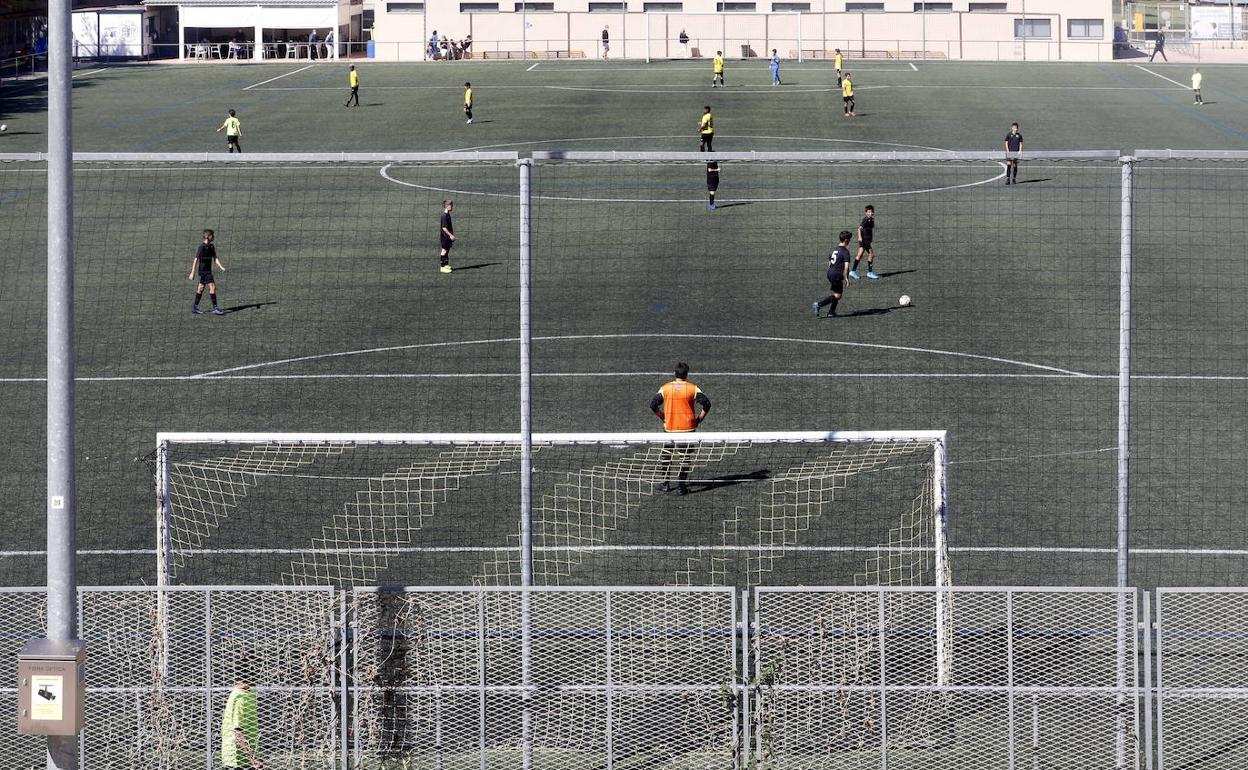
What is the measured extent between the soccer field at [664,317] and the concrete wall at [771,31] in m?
24.1

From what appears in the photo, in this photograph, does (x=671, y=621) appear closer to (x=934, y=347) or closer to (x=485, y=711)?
(x=485, y=711)

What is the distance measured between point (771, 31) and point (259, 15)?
29327 millimetres

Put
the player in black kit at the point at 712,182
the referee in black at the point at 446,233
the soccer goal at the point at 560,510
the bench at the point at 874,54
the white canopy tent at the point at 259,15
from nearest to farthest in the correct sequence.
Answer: the soccer goal at the point at 560,510 → the referee in black at the point at 446,233 → the player in black kit at the point at 712,182 → the bench at the point at 874,54 → the white canopy tent at the point at 259,15

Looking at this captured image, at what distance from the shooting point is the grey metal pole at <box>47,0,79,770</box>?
11.0m

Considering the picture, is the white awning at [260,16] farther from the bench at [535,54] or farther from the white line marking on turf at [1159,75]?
the white line marking on turf at [1159,75]

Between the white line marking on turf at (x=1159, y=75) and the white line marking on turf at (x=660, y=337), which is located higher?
the white line marking on turf at (x=1159, y=75)

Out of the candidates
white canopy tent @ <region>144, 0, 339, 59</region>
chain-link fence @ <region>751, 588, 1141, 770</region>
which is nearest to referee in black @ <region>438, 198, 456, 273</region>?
chain-link fence @ <region>751, 588, 1141, 770</region>

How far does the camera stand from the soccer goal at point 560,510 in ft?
64.6

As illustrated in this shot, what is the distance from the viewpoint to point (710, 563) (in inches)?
798

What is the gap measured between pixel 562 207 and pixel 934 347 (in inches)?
599

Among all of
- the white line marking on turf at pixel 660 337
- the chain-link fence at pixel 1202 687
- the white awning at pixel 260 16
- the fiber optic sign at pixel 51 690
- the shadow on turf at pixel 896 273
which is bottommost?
the chain-link fence at pixel 1202 687

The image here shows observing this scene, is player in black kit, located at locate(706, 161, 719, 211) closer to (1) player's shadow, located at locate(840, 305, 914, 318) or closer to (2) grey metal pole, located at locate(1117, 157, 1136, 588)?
(1) player's shadow, located at locate(840, 305, 914, 318)

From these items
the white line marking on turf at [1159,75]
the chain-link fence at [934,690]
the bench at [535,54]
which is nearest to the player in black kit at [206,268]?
the chain-link fence at [934,690]

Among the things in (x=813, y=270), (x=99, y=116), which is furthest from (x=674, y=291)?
(x=99, y=116)
